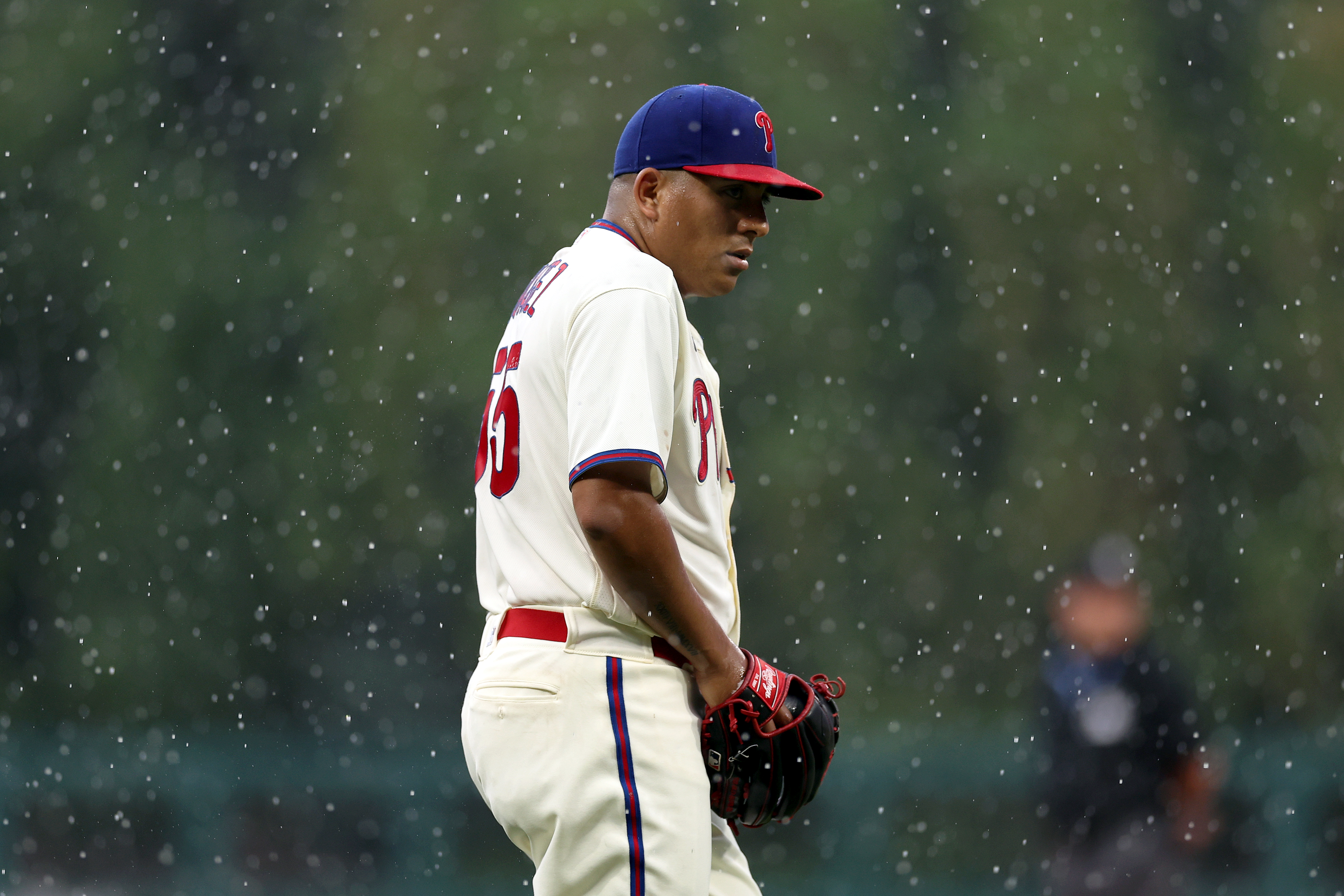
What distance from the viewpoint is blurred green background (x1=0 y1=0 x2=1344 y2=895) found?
484 cm

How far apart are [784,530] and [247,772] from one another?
2.48m

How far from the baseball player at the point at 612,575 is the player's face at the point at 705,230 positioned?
11mm

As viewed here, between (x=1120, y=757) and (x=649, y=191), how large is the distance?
3.71 meters

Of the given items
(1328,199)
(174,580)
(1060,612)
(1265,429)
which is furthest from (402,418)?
(1328,199)

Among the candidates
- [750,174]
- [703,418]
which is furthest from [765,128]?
[703,418]

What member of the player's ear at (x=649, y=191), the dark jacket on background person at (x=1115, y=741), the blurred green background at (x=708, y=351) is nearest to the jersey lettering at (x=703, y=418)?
the player's ear at (x=649, y=191)

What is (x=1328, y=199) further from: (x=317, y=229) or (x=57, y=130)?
(x=57, y=130)

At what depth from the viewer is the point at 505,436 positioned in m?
1.69

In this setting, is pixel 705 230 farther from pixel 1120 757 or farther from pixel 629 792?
pixel 1120 757

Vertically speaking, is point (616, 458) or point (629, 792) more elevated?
point (616, 458)

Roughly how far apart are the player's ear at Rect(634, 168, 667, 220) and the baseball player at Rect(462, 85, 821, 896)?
0.10 ft

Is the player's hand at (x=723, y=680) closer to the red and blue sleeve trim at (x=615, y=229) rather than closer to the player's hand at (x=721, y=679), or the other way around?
the player's hand at (x=721, y=679)

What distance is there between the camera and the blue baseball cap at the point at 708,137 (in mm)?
1757

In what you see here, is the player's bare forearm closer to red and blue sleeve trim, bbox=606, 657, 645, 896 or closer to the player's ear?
red and blue sleeve trim, bbox=606, 657, 645, 896
